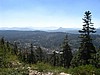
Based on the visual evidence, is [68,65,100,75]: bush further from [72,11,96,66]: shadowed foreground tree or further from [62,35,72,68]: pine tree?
[62,35,72,68]: pine tree

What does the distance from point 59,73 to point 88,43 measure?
25710 millimetres

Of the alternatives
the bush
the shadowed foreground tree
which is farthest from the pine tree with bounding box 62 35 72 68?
the bush

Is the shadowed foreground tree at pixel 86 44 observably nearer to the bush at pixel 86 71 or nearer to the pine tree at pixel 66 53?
the pine tree at pixel 66 53

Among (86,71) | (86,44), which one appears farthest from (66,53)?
(86,71)

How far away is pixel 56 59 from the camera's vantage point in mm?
79125

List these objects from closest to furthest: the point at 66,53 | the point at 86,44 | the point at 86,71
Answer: the point at 86,71
the point at 86,44
the point at 66,53

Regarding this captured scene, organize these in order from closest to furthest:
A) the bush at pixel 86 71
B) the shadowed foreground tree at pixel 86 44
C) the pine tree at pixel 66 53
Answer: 1. the bush at pixel 86 71
2. the shadowed foreground tree at pixel 86 44
3. the pine tree at pixel 66 53

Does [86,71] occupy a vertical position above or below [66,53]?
above

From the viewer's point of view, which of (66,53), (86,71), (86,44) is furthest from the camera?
(66,53)

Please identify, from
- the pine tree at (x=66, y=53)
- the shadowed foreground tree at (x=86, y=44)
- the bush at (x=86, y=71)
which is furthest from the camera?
the pine tree at (x=66, y=53)

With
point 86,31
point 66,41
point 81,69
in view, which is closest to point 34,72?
point 81,69

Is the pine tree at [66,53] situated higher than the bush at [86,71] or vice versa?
the bush at [86,71]

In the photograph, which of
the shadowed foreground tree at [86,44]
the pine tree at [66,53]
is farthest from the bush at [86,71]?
the pine tree at [66,53]

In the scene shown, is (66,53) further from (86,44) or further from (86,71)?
(86,71)
